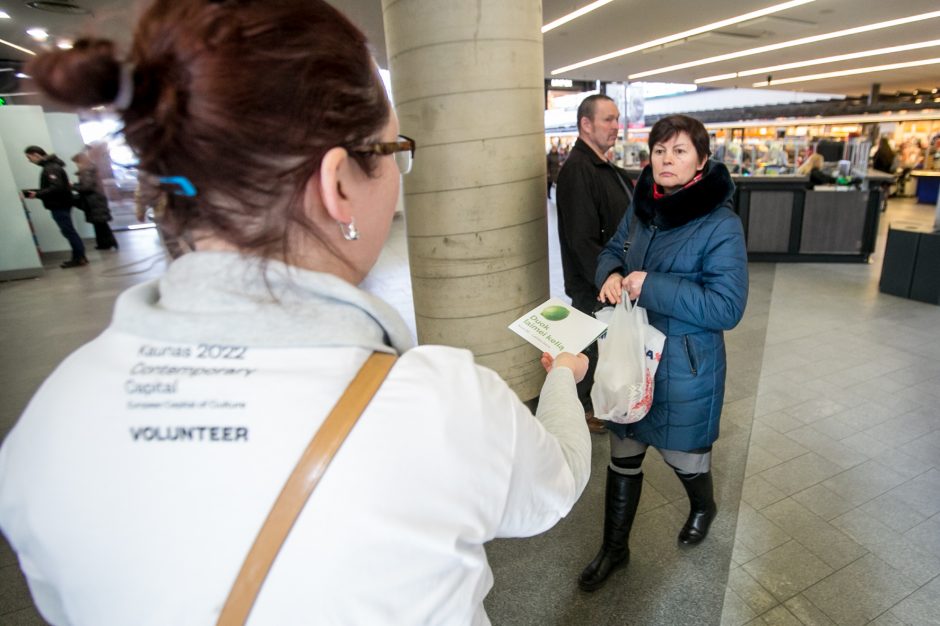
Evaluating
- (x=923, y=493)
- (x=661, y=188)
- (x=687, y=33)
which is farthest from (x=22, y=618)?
(x=687, y=33)

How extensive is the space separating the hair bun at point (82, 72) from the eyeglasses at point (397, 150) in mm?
263

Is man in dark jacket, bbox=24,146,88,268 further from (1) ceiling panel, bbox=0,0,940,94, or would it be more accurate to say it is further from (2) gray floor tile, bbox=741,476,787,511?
(2) gray floor tile, bbox=741,476,787,511

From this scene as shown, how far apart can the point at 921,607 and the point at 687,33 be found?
11.2 m

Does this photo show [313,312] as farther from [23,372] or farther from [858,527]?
[23,372]

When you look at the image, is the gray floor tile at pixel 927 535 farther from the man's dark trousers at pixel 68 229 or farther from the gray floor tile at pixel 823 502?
the man's dark trousers at pixel 68 229

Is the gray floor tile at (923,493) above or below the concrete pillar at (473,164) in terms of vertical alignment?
below

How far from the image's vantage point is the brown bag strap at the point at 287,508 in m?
0.53

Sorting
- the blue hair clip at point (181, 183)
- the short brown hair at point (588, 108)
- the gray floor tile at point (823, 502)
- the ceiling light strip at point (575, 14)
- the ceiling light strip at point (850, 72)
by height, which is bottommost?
the gray floor tile at point (823, 502)

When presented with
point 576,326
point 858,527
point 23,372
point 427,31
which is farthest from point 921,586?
point 23,372

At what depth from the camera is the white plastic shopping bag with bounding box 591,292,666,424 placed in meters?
1.81

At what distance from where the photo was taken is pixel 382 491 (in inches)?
21.6

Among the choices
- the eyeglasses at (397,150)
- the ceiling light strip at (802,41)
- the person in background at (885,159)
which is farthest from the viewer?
the person in background at (885,159)

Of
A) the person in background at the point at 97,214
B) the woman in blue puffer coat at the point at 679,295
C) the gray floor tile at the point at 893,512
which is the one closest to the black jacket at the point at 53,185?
the person in background at the point at 97,214

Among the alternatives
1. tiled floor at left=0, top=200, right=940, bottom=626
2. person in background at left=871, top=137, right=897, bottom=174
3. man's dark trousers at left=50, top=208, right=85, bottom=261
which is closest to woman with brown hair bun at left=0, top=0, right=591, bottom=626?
tiled floor at left=0, top=200, right=940, bottom=626
